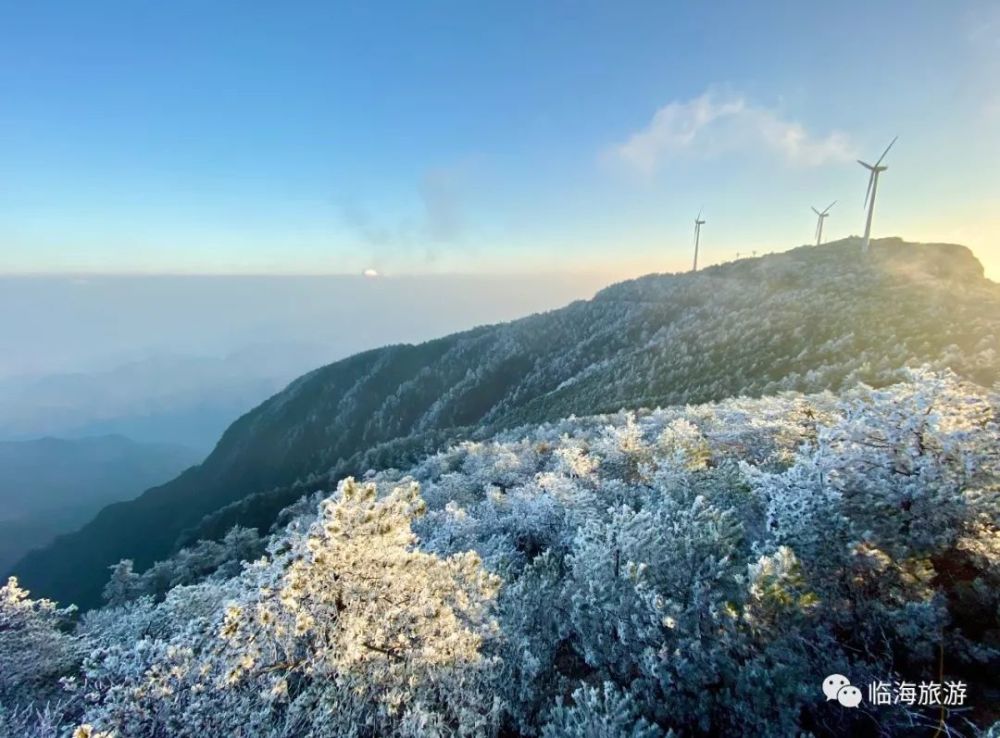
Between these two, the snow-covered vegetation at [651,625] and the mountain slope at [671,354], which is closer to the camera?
the snow-covered vegetation at [651,625]

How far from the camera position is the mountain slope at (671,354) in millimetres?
75688

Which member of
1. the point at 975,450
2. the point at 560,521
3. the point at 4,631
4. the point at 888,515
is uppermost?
the point at 975,450

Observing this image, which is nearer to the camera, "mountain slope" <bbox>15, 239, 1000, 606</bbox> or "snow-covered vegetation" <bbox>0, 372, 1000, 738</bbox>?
"snow-covered vegetation" <bbox>0, 372, 1000, 738</bbox>

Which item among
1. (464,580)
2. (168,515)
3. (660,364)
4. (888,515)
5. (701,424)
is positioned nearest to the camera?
(888,515)

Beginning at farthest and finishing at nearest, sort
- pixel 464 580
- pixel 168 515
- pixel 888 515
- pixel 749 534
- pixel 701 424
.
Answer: pixel 168 515
pixel 701 424
pixel 749 534
pixel 464 580
pixel 888 515

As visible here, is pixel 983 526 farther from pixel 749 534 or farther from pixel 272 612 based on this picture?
pixel 272 612

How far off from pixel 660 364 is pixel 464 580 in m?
98.7

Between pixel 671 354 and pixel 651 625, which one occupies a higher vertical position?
pixel 671 354

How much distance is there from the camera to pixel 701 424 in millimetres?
43250

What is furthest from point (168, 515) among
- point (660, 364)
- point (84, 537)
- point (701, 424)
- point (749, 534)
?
point (749, 534)

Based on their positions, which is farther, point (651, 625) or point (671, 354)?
point (671, 354)

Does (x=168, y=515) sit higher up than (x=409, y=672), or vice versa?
(x=409, y=672)

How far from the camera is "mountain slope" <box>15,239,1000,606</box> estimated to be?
75.7 metres

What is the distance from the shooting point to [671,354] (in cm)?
11100
